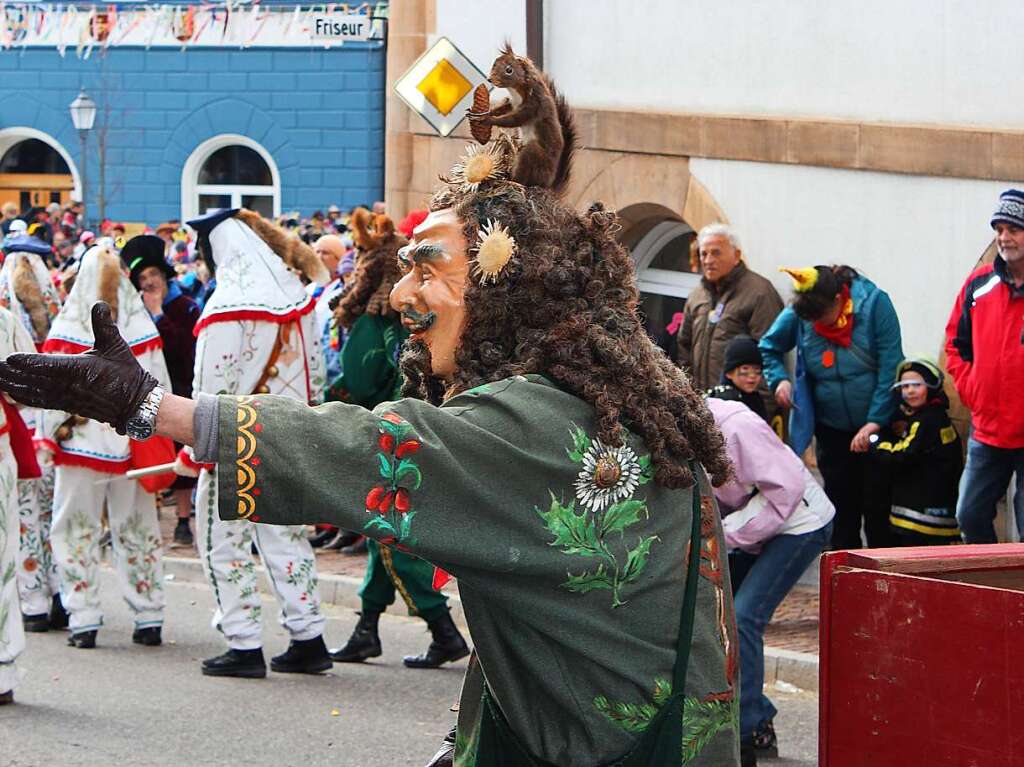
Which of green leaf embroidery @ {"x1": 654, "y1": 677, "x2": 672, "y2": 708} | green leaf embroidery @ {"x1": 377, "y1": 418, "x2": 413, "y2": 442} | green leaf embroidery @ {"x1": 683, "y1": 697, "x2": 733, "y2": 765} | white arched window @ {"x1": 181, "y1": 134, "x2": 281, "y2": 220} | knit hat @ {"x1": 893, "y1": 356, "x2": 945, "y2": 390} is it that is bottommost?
green leaf embroidery @ {"x1": 683, "y1": 697, "x2": 733, "y2": 765}

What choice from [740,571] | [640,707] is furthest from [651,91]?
[640,707]

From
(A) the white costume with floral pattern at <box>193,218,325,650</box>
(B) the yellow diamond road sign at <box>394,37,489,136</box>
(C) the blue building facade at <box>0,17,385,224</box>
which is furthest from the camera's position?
(C) the blue building facade at <box>0,17,385,224</box>

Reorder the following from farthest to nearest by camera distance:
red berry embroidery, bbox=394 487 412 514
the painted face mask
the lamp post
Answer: the lamp post, the painted face mask, red berry embroidery, bbox=394 487 412 514

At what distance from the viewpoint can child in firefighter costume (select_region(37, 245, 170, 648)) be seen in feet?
27.0

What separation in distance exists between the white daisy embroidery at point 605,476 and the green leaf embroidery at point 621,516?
0.01 metres

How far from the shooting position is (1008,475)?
7.91 m

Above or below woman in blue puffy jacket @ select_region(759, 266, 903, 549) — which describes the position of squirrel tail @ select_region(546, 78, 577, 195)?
above

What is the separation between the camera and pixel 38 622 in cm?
880

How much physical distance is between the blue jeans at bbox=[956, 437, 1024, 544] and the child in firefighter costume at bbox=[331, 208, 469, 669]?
2.38 meters

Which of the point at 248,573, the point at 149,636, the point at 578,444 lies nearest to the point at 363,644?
the point at 248,573

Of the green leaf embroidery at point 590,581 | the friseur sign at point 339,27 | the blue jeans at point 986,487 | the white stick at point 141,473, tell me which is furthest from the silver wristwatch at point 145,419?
the friseur sign at point 339,27

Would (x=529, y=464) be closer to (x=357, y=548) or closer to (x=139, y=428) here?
(x=139, y=428)

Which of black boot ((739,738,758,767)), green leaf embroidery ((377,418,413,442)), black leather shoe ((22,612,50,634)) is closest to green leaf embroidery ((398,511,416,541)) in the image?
green leaf embroidery ((377,418,413,442))

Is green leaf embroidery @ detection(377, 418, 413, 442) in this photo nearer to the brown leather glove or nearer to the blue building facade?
the brown leather glove
